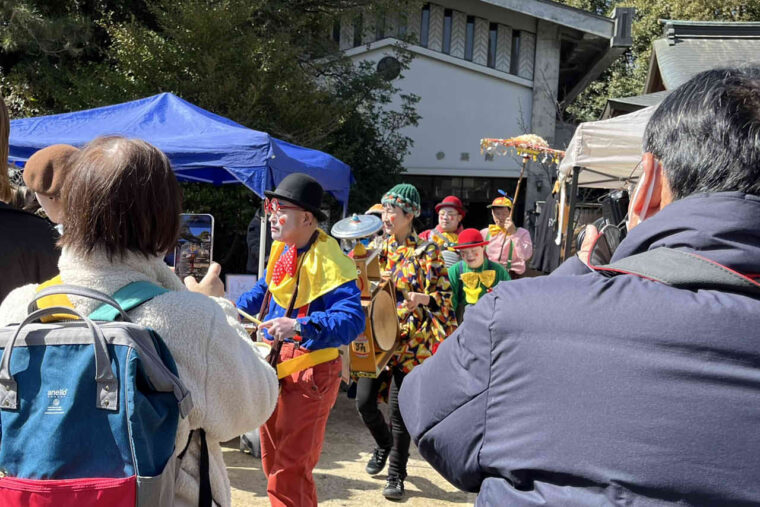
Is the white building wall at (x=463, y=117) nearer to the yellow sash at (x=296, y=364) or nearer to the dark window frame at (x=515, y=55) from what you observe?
the dark window frame at (x=515, y=55)

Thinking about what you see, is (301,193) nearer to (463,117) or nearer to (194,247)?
(194,247)

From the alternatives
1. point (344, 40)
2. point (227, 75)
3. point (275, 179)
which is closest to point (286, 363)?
point (275, 179)

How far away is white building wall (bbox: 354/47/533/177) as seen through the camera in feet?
50.7

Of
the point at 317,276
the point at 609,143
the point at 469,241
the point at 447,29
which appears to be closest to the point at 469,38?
the point at 447,29

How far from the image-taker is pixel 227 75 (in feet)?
32.3

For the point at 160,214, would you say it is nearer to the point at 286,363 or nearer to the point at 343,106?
the point at 286,363

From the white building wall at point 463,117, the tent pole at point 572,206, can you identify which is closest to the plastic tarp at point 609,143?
the tent pole at point 572,206

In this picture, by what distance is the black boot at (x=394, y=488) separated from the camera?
4430 mm

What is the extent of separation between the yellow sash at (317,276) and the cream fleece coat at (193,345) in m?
1.51

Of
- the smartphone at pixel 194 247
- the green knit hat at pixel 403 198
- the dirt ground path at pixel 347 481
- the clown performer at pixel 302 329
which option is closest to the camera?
the clown performer at pixel 302 329

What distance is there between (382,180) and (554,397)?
1243 centimetres

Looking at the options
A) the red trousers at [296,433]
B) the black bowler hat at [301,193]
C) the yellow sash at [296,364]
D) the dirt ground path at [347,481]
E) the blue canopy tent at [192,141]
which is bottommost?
the dirt ground path at [347,481]

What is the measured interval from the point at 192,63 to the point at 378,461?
283 inches

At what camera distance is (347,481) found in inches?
186
